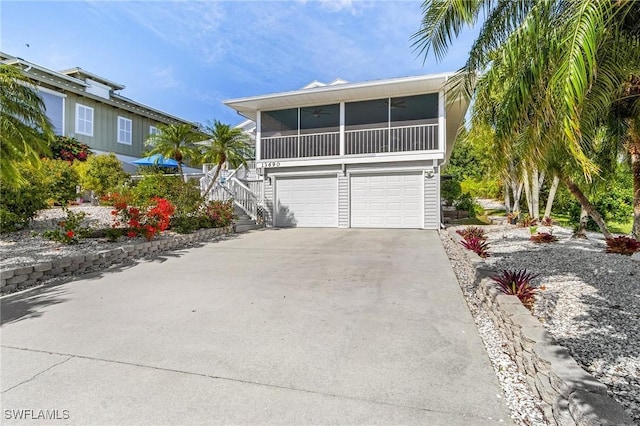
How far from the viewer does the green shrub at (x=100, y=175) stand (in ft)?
45.5

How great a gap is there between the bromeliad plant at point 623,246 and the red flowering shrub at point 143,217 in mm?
10848

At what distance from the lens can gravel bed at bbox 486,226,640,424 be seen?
110 inches

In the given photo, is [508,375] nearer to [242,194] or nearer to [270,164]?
[270,164]

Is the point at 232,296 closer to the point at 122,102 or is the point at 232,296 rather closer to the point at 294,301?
the point at 294,301

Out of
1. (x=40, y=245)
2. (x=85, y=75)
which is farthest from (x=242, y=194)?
(x=85, y=75)

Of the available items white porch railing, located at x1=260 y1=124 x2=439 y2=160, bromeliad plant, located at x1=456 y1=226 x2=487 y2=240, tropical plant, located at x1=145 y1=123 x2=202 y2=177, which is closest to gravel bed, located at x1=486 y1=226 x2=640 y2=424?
bromeliad plant, located at x1=456 y1=226 x2=487 y2=240

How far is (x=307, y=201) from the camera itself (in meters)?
14.8

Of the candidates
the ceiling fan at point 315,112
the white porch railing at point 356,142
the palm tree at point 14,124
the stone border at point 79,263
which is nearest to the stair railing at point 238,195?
the white porch railing at point 356,142

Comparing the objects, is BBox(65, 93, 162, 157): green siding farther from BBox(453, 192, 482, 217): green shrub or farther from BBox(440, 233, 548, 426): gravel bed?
BBox(440, 233, 548, 426): gravel bed

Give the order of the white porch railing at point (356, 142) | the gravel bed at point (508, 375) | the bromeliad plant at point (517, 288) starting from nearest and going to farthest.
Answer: the gravel bed at point (508, 375) < the bromeliad plant at point (517, 288) < the white porch railing at point (356, 142)

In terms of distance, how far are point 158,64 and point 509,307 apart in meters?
12.5

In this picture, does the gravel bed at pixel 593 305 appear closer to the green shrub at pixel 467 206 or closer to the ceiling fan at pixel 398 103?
the ceiling fan at pixel 398 103

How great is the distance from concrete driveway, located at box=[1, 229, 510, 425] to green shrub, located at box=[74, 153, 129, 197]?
30.5ft

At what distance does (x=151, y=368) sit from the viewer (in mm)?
3012
